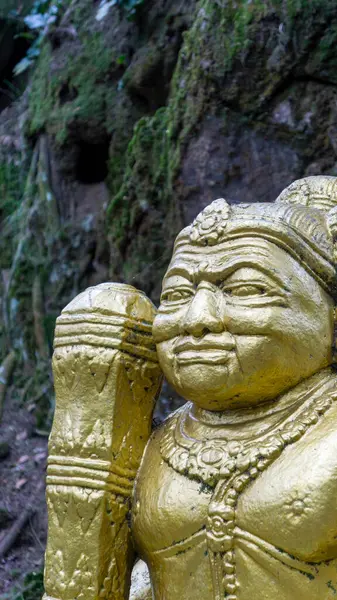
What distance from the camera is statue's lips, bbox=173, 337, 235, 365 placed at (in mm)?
2141

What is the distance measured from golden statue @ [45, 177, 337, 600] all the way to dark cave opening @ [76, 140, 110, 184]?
3351 mm

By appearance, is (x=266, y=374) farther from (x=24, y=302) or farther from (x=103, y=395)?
(x=24, y=302)

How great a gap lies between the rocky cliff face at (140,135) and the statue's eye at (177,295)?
1117 millimetres

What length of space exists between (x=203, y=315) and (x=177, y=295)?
0.16 metres

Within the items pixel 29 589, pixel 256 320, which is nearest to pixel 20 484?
pixel 29 589

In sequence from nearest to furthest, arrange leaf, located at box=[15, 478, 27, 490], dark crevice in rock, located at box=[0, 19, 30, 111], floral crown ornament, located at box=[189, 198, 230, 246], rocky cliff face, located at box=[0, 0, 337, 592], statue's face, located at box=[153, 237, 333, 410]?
statue's face, located at box=[153, 237, 333, 410]
floral crown ornament, located at box=[189, 198, 230, 246]
rocky cliff face, located at box=[0, 0, 337, 592]
leaf, located at box=[15, 478, 27, 490]
dark crevice in rock, located at box=[0, 19, 30, 111]

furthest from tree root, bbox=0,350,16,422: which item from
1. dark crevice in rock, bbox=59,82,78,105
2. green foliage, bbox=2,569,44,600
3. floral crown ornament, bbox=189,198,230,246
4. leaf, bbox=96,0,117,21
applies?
floral crown ornament, bbox=189,198,230,246

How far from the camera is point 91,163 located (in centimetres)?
578

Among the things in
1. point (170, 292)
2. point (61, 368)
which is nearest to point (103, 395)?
point (61, 368)

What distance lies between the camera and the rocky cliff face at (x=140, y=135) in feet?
13.1

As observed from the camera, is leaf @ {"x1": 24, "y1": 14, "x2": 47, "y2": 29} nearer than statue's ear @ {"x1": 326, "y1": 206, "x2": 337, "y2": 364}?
No

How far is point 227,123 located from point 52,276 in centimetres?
195

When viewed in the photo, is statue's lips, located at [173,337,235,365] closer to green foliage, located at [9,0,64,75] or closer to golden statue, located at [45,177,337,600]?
golden statue, located at [45,177,337,600]

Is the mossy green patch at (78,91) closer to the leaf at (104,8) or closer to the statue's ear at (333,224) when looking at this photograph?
the leaf at (104,8)
